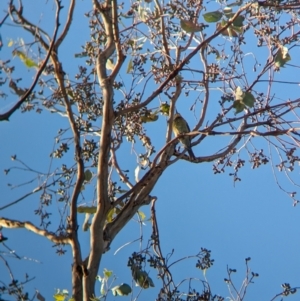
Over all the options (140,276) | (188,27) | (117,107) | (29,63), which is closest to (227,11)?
(188,27)

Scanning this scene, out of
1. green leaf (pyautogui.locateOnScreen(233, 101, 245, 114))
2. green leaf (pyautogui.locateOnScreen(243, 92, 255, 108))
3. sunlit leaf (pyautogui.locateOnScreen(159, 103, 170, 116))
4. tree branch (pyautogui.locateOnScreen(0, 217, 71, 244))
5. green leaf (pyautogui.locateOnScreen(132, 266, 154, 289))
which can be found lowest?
green leaf (pyautogui.locateOnScreen(132, 266, 154, 289))

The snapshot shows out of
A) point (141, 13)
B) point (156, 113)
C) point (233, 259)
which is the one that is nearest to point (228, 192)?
point (233, 259)

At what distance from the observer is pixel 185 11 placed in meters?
1.79

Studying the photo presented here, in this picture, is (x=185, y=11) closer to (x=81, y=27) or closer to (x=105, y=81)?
(x=105, y=81)

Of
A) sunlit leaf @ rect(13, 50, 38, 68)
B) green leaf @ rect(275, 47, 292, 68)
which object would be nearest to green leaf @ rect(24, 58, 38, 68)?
sunlit leaf @ rect(13, 50, 38, 68)

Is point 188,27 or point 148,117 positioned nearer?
point 188,27

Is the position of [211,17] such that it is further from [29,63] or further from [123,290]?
[123,290]

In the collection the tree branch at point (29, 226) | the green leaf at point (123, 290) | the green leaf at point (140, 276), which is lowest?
the green leaf at point (123, 290)

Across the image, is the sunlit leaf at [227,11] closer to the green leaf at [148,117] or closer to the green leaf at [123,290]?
the green leaf at [148,117]

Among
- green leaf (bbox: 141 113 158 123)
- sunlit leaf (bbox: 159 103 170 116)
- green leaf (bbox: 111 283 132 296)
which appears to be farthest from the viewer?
sunlit leaf (bbox: 159 103 170 116)

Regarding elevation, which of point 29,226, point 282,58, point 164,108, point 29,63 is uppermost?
point 164,108

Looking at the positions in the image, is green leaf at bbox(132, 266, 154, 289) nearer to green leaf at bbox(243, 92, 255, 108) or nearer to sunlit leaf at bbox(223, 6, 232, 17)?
green leaf at bbox(243, 92, 255, 108)

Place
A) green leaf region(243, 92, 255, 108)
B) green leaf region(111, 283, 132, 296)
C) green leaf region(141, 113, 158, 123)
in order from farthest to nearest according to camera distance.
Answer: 1. green leaf region(141, 113, 158, 123)
2. green leaf region(111, 283, 132, 296)
3. green leaf region(243, 92, 255, 108)

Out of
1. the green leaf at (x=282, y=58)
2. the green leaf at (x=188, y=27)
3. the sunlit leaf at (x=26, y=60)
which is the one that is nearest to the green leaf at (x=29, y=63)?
the sunlit leaf at (x=26, y=60)
